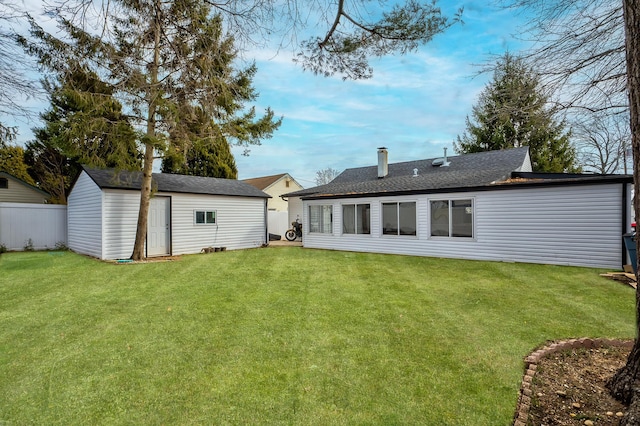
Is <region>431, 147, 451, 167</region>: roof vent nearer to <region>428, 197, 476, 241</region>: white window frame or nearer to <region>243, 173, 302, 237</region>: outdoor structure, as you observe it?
<region>428, 197, 476, 241</region>: white window frame

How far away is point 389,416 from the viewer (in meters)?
2.30

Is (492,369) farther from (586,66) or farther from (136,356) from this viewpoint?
(586,66)

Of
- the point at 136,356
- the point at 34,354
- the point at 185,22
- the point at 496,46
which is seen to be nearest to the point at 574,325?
the point at 496,46

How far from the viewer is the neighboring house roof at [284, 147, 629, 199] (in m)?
9.70

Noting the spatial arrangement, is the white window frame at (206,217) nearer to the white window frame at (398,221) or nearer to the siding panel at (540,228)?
the white window frame at (398,221)

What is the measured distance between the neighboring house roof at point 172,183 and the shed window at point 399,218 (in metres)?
5.79

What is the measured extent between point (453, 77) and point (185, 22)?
439 cm

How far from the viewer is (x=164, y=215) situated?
37.0ft

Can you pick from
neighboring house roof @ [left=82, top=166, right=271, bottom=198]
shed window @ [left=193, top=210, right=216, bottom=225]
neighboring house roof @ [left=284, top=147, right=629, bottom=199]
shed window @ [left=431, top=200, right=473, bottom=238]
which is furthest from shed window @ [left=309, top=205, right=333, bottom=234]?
shed window @ [left=431, top=200, right=473, bottom=238]

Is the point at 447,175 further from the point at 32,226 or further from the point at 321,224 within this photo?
the point at 32,226

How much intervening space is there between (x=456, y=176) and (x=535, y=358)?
8.74m

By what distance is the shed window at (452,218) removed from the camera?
9.69 meters

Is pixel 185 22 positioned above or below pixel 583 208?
above

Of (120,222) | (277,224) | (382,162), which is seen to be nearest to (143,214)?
(120,222)
